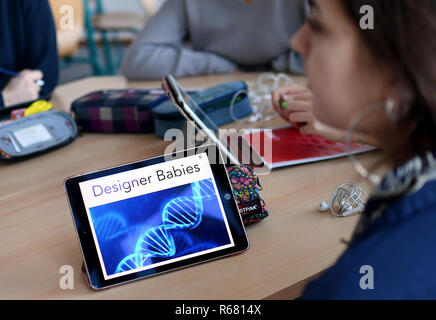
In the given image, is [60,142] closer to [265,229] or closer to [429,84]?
[265,229]

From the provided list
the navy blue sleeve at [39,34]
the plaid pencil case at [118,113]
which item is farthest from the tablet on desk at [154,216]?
the navy blue sleeve at [39,34]

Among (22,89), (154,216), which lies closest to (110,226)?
(154,216)

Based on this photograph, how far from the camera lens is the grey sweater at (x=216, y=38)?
62.4 inches

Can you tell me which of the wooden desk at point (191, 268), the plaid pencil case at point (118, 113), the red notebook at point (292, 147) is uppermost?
the plaid pencil case at point (118, 113)

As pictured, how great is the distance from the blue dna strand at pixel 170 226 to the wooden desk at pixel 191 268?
0.11ft

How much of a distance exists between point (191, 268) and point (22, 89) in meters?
1.03

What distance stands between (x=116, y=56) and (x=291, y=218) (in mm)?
4419

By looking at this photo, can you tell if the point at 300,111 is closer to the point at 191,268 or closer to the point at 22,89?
the point at 191,268

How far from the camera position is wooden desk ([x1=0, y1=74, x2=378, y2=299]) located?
2.32 ft

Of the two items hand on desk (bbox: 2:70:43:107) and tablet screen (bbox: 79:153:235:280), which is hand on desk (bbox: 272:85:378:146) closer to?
tablet screen (bbox: 79:153:235:280)

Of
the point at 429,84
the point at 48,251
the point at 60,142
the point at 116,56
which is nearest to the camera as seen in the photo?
the point at 429,84

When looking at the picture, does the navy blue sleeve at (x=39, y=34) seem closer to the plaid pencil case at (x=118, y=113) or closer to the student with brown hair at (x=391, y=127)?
the plaid pencil case at (x=118, y=113)
